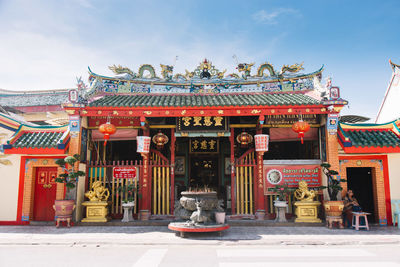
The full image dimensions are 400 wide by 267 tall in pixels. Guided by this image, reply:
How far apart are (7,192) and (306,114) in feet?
32.5

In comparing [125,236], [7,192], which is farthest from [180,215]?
[7,192]

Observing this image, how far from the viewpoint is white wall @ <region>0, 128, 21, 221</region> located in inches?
366

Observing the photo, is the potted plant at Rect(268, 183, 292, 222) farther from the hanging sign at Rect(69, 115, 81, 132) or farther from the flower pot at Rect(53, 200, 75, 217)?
the hanging sign at Rect(69, 115, 81, 132)

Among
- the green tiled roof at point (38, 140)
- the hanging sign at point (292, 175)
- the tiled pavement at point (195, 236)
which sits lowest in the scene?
the tiled pavement at point (195, 236)

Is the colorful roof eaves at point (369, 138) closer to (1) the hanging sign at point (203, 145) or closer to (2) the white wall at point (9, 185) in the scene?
(1) the hanging sign at point (203, 145)

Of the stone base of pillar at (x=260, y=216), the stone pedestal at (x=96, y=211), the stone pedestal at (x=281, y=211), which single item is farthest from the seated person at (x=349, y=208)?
the stone pedestal at (x=96, y=211)

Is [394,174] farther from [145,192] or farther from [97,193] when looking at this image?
[97,193]

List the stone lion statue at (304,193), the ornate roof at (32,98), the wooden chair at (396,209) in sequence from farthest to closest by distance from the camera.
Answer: the ornate roof at (32,98)
the stone lion statue at (304,193)
the wooden chair at (396,209)

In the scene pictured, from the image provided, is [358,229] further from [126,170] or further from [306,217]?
[126,170]

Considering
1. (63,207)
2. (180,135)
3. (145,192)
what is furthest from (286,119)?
(63,207)

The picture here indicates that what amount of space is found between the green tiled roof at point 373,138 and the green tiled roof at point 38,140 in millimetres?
9215

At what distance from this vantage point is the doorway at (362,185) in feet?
36.1

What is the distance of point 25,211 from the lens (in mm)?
9234

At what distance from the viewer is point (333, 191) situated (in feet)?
28.6
